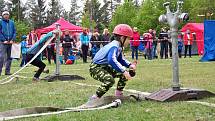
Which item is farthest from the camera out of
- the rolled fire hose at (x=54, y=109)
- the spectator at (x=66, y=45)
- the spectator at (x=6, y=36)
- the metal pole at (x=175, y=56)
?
the spectator at (x=66, y=45)


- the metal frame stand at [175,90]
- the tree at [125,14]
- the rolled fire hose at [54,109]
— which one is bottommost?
the rolled fire hose at [54,109]

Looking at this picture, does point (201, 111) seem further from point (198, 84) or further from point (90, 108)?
point (198, 84)

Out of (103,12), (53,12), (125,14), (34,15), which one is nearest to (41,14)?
(34,15)

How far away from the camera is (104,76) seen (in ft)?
22.0

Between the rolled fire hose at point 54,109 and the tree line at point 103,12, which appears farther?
the tree line at point 103,12

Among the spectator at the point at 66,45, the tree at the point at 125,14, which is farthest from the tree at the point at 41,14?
the spectator at the point at 66,45

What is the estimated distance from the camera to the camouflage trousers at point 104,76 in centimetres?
663

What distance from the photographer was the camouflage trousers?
6.63 m

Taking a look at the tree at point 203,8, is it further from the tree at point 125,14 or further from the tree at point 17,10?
the tree at point 17,10

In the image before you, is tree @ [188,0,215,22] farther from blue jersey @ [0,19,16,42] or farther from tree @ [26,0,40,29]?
blue jersey @ [0,19,16,42]

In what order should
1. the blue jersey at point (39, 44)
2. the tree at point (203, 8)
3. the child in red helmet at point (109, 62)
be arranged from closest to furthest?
the child in red helmet at point (109, 62) → the blue jersey at point (39, 44) → the tree at point (203, 8)

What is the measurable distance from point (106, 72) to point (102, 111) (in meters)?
1.13

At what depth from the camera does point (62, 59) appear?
25.6 metres

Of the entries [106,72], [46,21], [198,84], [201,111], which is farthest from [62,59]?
[46,21]
